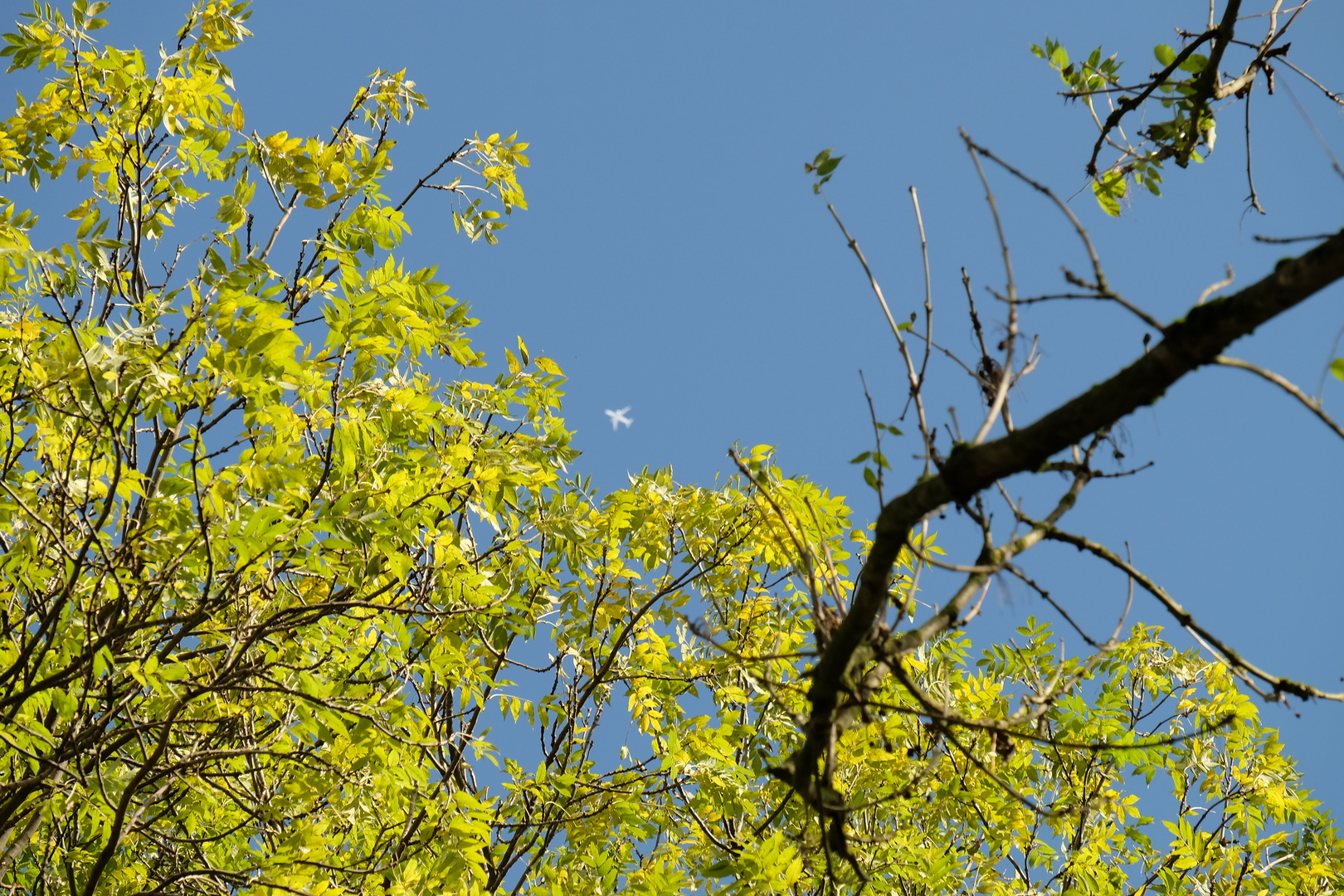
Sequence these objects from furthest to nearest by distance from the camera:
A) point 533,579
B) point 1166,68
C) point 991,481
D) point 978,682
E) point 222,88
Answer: point 978,682, point 533,579, point 222,88, point 1166,68, point 991,481

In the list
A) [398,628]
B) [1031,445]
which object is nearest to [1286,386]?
[1031,445]

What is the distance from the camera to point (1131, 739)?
6.39 meters

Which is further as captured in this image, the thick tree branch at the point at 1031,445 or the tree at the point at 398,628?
the tree at the point at 398,628

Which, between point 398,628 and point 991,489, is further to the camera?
point 398,628

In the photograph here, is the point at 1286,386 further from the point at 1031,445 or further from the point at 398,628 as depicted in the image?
the point at 398,628

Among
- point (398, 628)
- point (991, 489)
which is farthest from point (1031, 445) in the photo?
point (398, 628)

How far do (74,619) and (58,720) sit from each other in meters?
0.86

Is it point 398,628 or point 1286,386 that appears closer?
point 1286,386

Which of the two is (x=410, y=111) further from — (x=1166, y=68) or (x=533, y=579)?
(x=1166, y=68)

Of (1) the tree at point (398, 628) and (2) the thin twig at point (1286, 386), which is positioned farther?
(1) the tree at point (398, 628)

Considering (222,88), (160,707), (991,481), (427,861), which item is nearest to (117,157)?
(222,88)

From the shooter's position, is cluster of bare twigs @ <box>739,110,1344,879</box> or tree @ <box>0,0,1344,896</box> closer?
cluster of bare twigs @ <box>739,110,1344,879</box>

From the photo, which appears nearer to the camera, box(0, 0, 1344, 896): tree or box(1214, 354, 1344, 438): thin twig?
box(1214, 354, 1344, 438): thin twig

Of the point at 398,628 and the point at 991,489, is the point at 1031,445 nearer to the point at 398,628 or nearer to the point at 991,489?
the point at 991,489
